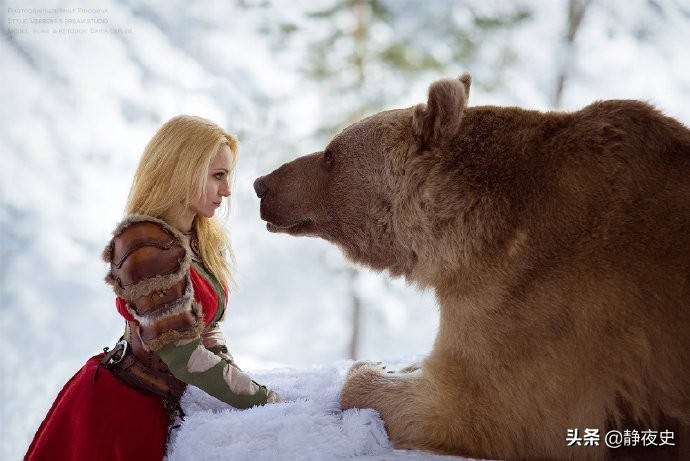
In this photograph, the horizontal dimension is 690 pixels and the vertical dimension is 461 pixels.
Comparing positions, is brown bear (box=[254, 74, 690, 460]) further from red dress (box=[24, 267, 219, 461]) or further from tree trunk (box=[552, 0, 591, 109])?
tree trunk (box=[552, 0, 591, 109])

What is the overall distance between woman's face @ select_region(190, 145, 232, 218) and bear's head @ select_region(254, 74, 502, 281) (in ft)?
0.38

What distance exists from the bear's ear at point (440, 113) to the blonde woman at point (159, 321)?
0.68 meters

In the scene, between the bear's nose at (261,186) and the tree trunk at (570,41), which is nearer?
the bear's nose at (261,186)

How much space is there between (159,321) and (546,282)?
1022mm

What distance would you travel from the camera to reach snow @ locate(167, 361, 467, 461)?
62.5 inches

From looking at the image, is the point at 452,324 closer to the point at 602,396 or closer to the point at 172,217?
the point at 602,396

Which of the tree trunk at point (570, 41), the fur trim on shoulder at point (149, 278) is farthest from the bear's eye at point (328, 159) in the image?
the tree trunk at point (570, 41)

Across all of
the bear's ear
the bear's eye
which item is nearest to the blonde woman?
the bear's eye

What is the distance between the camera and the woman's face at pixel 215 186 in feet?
6.92

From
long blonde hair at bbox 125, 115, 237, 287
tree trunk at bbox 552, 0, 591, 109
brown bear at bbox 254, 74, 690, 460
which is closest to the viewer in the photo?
brown bear at bbox 254, 74, 690, 460

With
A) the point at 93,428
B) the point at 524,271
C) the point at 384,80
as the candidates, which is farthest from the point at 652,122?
the point at 384,80

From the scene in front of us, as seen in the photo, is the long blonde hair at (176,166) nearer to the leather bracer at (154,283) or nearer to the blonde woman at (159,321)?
the blonde woman at (159,321)

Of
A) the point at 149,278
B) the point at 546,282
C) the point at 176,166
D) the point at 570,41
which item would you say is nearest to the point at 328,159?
the point at 176,166

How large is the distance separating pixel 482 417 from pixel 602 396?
0.97 ft
